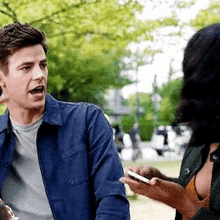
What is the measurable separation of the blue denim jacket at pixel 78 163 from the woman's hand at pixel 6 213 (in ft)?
0.57

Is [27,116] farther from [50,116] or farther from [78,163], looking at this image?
[78,163]

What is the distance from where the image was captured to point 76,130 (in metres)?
2.54

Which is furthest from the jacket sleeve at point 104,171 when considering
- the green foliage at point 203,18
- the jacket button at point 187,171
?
the green foliage at point 203,18

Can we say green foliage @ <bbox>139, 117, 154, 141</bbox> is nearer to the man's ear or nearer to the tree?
the tree

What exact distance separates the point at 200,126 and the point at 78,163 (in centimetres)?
93

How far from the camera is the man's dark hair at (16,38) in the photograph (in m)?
2.51

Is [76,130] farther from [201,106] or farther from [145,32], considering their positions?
[145,32]

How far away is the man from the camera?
2.41 m

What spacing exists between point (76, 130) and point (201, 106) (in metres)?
0.99

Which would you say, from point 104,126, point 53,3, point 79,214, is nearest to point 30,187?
point 79,214

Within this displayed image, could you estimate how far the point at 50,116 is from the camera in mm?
2553

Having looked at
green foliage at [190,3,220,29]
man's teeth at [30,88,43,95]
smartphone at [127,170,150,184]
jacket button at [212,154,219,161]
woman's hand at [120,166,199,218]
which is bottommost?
green foliage at [190,3,220,29]

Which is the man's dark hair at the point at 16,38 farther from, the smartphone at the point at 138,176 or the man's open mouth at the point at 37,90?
the smartphone at the point at 138,176

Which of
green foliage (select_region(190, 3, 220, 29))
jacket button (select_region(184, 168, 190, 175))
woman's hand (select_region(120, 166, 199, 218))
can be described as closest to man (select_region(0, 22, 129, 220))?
jacket button (select_region(184, 168, 190, 175))
